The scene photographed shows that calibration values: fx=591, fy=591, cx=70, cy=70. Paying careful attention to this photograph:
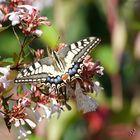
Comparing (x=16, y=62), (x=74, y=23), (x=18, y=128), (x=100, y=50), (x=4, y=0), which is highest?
(x=74, y=23)

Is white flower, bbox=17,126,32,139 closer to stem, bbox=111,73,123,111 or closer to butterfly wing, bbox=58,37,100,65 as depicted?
butterfly wing, bbox=58,37,100,65

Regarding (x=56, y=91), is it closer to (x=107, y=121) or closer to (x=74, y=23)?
(x=107, y=121)

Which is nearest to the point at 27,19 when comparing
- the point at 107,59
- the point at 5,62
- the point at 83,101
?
the point at 5,62

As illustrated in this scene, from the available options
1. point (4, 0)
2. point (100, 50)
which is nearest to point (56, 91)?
point (4, 0)

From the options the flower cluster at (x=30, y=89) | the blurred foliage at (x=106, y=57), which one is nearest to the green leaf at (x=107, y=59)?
the blurred foliage at (x=106, y=57)

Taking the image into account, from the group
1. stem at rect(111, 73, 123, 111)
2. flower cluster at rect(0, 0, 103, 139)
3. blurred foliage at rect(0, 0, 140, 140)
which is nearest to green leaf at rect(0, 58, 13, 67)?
flower cluster at rect(0, 0, 103, 139)

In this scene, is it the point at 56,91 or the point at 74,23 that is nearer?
the point at 56,91

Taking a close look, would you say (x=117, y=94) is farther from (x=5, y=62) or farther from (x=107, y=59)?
(x=5, y=62)
